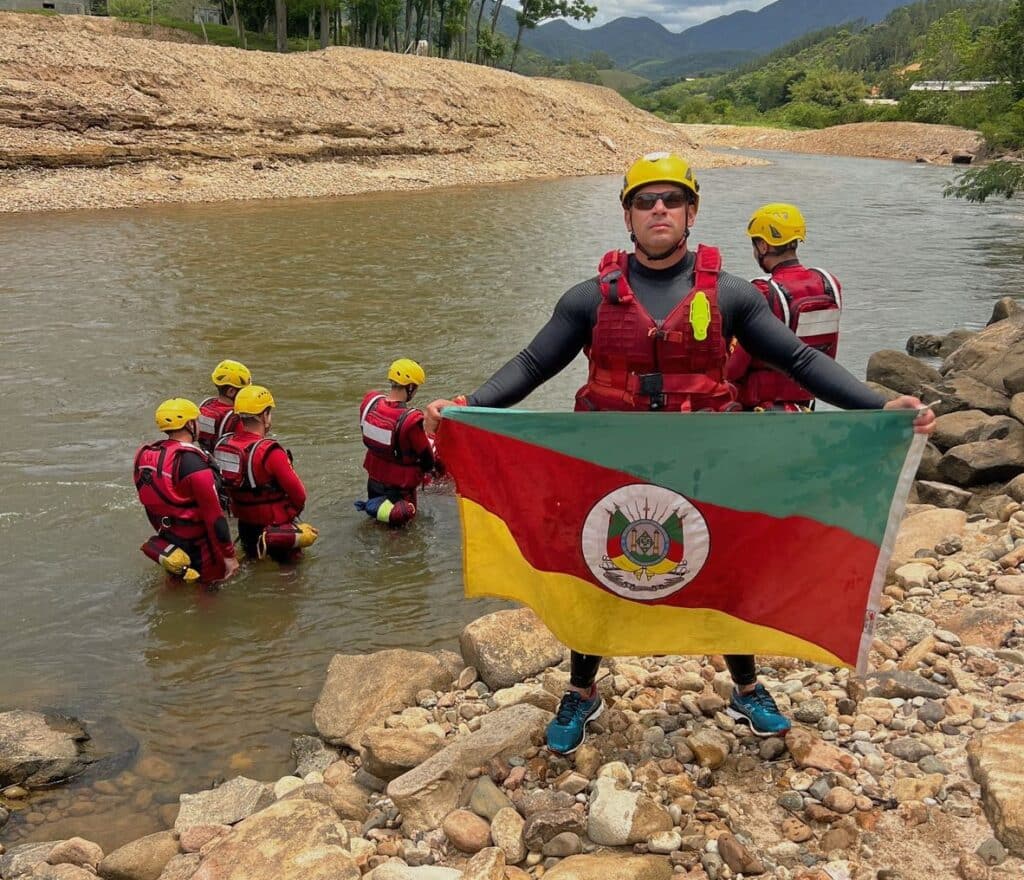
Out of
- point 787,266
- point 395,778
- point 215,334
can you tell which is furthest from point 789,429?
point 215,334

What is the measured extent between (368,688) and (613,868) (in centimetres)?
254

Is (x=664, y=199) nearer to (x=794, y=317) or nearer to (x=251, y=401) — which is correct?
(x=794, y=317)

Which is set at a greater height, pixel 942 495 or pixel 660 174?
pixel 660 174

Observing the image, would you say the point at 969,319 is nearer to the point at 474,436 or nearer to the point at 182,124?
the point at 474,436

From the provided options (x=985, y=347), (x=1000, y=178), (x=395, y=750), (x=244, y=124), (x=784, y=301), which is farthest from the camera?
(x=244, y=124)

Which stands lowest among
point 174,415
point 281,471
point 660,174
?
point 281,471

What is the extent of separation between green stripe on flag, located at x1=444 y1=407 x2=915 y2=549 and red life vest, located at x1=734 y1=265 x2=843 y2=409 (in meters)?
2.49

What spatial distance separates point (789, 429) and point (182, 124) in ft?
130

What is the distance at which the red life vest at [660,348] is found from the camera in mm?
3729

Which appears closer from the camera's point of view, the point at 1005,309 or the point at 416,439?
the point at 416,439

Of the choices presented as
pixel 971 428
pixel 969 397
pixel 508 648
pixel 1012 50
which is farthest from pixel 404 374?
pixel 1012 50

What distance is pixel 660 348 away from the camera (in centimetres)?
379

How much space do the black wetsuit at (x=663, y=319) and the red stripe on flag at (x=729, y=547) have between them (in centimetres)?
30

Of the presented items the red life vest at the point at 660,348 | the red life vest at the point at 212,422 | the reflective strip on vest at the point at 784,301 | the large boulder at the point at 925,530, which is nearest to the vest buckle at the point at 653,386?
the red life vest at the point at 660,348
